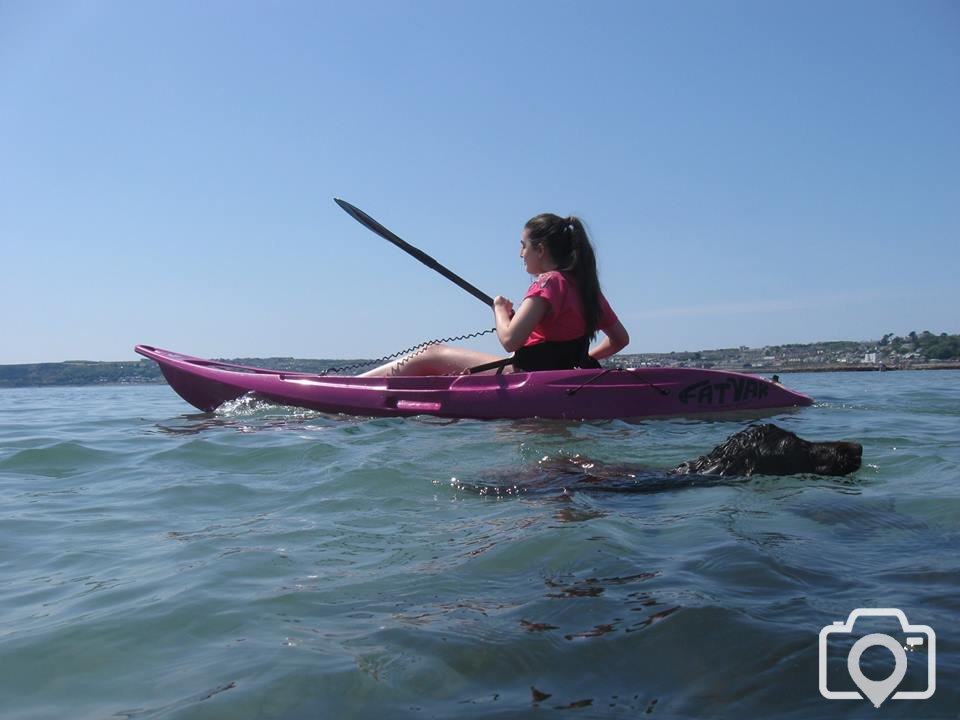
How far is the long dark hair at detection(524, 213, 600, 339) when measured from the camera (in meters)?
6.51

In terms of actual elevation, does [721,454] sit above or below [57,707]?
above

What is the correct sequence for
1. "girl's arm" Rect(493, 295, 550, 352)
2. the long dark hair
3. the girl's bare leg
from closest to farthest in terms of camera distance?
"girl's arm" Rect(493, 295, 550, 352) < the long dark hair < the girl's bare leg

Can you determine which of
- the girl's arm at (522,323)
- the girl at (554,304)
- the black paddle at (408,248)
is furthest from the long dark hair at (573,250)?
the black paddle at (408,248)

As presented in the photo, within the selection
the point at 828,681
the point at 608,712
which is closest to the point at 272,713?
the point at 608,712

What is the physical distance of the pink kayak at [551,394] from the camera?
6.28 meters

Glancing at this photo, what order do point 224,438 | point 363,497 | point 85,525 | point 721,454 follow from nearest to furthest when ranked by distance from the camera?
point 85,525
point 363,497
point 721,454
point 224,438

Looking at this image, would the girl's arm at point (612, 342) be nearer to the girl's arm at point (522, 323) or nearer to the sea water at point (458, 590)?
the girl's arm at point (522, 323)

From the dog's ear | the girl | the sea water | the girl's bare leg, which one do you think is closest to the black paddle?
the girl's bare leg

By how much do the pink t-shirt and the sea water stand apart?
1.96 metres

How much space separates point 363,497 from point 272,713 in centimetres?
206

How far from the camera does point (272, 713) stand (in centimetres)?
167

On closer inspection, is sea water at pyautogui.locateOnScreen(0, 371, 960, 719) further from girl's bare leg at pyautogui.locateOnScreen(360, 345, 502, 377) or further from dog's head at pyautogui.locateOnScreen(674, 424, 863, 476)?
girl's bare leg at pyautogui.locateOnScreen(360, 345, 502, 377)

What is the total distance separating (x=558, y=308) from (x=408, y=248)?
273 cm

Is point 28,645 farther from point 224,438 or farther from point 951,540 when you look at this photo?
point 224,438
